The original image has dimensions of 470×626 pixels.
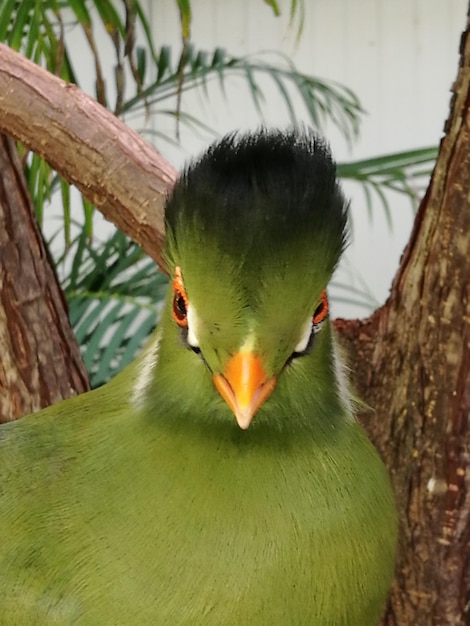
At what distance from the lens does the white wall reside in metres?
2.17

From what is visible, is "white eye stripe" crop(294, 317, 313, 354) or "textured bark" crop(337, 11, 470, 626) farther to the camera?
"textured bark" crop(337, 11, 470, 626)

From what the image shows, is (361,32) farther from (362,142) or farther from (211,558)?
(211,558)

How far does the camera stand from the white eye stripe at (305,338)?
0.54 metres

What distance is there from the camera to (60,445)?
2.27ft

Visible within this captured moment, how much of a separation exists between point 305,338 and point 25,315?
24.2 inches

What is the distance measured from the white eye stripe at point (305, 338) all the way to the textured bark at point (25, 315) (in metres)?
0.60

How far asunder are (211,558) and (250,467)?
7 cm

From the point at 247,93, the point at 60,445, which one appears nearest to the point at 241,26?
the point at 247,93

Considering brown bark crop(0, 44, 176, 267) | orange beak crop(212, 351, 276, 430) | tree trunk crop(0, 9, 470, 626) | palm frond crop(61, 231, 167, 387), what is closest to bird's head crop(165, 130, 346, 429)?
orange beak crop(212, 351, 276, 430)

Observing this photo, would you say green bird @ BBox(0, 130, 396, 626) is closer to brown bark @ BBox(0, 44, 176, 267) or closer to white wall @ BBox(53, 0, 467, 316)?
brown bark @ BBox(0, 44, 176, 267)

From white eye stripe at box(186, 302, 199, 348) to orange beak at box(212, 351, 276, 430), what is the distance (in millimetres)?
33

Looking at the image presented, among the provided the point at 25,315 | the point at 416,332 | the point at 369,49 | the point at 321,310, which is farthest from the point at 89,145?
the point at 369,49

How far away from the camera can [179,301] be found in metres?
0.55

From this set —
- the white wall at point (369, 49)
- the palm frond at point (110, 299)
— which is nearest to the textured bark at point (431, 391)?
the palm frond at point (110, 299)
